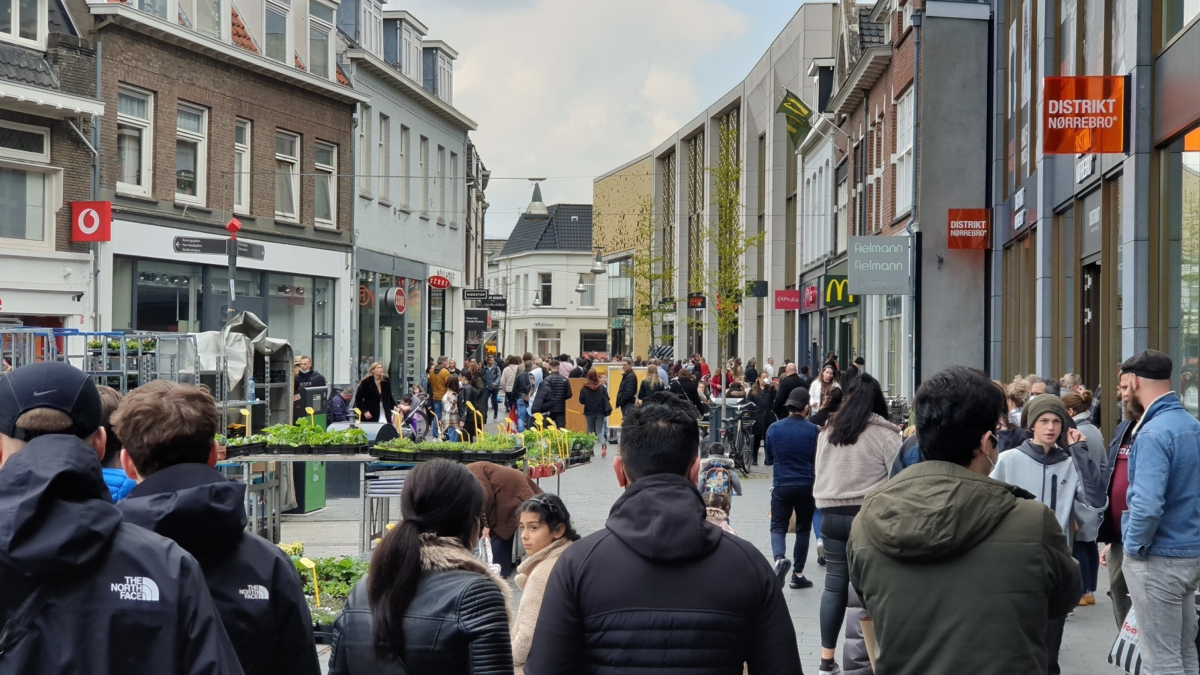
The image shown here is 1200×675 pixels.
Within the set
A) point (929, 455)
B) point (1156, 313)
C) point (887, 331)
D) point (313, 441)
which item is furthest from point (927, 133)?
point (929, 455)

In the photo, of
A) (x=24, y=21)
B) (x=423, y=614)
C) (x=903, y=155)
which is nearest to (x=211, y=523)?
(x=423, y=614)

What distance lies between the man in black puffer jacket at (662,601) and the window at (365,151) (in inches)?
1211

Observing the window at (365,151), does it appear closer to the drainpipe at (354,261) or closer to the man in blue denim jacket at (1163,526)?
the drainpipe at (354,261)

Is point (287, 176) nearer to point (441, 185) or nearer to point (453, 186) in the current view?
point (441, 185)

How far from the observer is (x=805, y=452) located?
9.73 meters

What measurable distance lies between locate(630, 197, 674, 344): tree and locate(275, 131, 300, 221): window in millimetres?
24153

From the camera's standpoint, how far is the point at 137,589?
2.60 metres

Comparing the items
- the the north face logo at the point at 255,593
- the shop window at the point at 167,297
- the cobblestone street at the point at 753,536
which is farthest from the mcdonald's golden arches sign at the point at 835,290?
the the north face logo at the point at 255,593

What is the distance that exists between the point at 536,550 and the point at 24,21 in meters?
19.9

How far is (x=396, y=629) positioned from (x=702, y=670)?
897mm

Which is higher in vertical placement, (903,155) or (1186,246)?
(903,155)

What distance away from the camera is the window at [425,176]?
38.7m

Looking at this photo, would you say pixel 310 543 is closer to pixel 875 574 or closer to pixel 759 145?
pixel 875 574

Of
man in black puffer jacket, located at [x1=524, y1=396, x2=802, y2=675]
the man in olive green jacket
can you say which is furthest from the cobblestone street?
man in black puffer jacket, located at [x1=524, y1=396, x2=802, y2=675]
